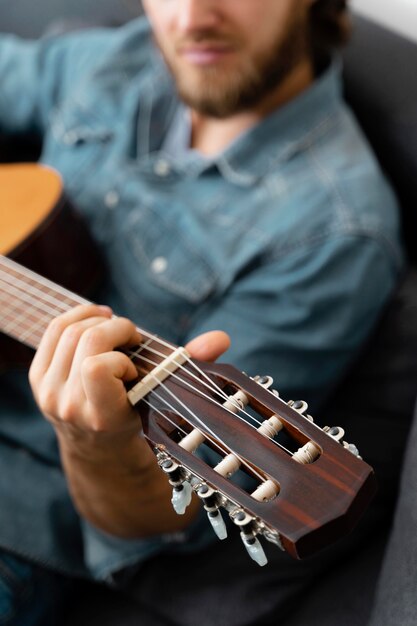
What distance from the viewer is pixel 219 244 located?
35.2 inches

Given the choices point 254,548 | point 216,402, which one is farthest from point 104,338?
point 254,548

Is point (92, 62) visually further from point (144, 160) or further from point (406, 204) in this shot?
point (406, 204)

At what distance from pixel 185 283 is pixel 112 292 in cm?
14

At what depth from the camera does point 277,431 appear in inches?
19.5

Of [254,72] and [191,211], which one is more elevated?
[254,72]

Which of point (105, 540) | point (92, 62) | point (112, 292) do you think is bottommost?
point (105, 540)

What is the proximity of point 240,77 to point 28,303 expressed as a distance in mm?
463

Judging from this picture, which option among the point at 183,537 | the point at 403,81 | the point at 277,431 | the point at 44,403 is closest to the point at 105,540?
the point at 183,537

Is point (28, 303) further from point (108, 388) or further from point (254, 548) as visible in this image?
point (254, 548)

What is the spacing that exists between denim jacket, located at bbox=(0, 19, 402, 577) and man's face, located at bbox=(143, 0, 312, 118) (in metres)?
0.06

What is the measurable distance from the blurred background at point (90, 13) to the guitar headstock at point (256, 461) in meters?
0.97

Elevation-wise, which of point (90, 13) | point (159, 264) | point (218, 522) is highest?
point (90, 13)

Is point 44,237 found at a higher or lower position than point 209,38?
lower

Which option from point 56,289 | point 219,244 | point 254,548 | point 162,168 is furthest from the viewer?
point 162,168
